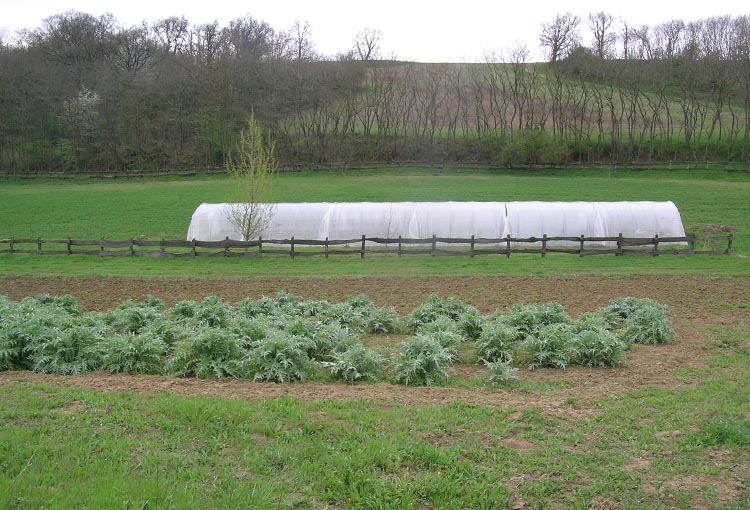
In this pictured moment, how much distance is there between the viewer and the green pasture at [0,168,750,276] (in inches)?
982

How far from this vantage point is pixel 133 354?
9.66m

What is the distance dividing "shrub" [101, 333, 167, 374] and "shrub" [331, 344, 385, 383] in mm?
2833

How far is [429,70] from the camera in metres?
81.2

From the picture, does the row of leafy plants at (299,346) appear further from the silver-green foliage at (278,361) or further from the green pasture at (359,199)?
the green pasture at (359,199)

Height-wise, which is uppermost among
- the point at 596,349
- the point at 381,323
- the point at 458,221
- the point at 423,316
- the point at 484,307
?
the point at 458,221

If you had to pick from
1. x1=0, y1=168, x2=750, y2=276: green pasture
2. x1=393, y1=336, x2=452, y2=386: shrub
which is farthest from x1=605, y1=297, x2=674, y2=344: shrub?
x1=0, y1=168, x2=750, y2=276: green pasture

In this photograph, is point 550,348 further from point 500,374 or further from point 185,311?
point 185,311

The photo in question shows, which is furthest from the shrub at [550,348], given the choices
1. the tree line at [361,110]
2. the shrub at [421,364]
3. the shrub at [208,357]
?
the tree line at [361,110]

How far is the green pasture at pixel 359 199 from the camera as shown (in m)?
25.0

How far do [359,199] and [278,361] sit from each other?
3772cm

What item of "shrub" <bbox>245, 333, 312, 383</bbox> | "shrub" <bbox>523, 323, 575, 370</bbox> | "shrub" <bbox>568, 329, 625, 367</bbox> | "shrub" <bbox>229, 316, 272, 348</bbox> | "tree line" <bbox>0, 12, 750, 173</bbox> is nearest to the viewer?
"shrub" <bbox>245, 333, 312, 383</bbox>

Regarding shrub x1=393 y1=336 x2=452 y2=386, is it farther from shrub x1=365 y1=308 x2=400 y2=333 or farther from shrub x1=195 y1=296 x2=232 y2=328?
shrub x1=195 y1=296 x2=232 y2=328

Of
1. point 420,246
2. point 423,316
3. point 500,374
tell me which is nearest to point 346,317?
point 423,316

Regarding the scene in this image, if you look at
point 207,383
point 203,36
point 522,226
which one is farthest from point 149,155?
point 207,383
